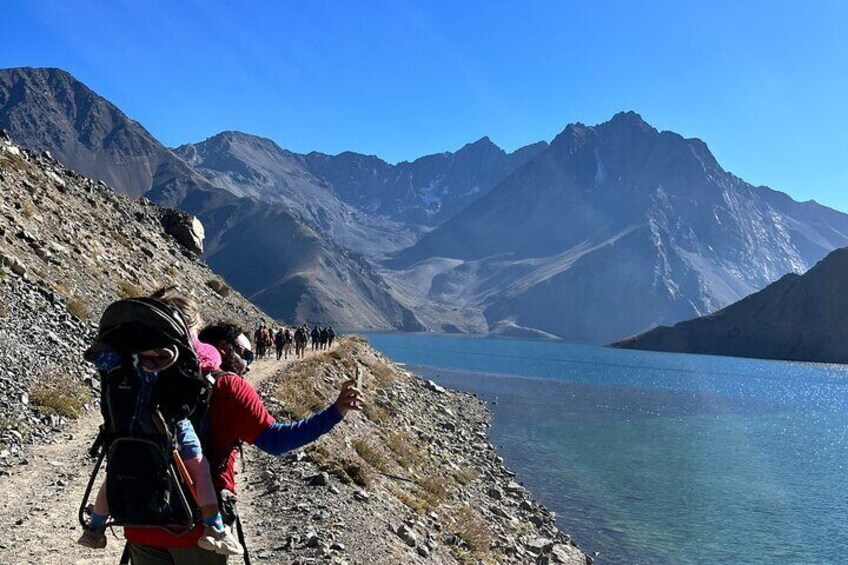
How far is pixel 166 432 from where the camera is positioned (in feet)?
14.1

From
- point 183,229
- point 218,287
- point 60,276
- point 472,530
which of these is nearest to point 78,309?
point 60,276

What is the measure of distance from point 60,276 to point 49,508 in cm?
1735

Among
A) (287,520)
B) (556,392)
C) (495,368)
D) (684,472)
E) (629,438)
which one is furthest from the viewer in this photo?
(495,368)

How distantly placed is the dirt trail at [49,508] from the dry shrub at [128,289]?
673 inches

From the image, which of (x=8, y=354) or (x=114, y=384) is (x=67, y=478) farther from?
(x=114, y=384)

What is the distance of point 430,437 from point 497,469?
180 inches

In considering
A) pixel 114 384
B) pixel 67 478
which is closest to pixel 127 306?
pixel 114 384

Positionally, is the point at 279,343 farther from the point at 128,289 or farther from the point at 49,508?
the point at 49,508

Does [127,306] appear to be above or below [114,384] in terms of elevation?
above

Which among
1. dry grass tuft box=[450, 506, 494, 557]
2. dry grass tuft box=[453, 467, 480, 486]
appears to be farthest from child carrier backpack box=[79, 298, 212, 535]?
dry grass tuft box=[453, 467, 480, 486]

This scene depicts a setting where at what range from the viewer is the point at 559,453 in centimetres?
4534

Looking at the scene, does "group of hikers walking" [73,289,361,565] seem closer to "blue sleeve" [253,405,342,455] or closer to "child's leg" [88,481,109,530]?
"blue sleeve" [253,405,342,455]

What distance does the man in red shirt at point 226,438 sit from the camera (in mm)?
4547

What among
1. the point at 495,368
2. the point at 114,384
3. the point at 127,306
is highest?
the point at 127,306
